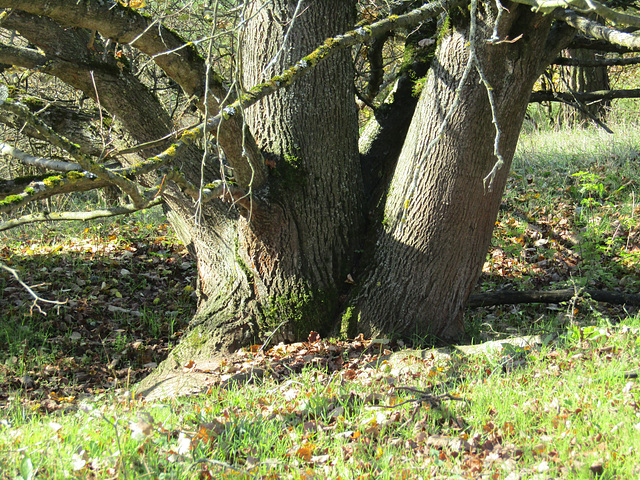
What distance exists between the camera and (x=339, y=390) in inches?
126

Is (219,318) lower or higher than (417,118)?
lower

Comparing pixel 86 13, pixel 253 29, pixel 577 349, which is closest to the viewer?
pixel 86 13

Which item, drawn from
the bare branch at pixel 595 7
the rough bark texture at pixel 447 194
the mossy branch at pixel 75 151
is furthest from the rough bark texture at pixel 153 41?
the bare branch at pixel 595 7

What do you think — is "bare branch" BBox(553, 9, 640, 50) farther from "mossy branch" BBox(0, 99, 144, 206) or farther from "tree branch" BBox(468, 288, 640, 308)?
"mossy branch" BBox(0, 99, 144, 206)

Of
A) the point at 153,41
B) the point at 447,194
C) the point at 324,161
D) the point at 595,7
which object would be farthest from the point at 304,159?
the point at 595,7

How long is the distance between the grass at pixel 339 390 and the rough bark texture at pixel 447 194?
0.41 meters

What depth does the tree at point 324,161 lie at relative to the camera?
11.6ft

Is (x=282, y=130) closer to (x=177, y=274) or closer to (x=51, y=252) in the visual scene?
(x=177, y=274)

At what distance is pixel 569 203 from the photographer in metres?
7.03

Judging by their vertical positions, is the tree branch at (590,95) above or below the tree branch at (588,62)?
below

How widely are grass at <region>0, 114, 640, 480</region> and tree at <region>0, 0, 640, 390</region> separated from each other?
44cm

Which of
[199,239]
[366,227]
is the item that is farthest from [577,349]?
[199,239]

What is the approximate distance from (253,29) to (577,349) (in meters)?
3.37

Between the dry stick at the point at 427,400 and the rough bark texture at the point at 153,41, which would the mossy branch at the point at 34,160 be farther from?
the dry stick at the point at 427,400
